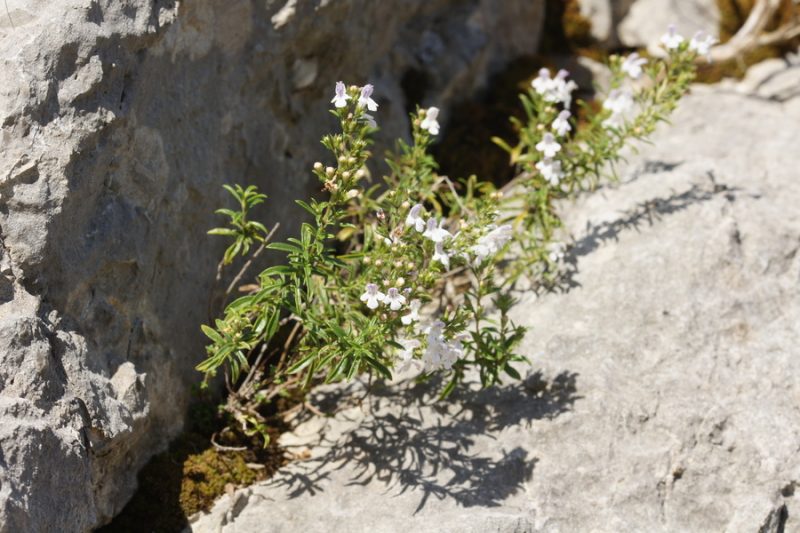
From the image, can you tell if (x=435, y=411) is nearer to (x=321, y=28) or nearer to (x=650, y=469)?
(x=650, y=469)

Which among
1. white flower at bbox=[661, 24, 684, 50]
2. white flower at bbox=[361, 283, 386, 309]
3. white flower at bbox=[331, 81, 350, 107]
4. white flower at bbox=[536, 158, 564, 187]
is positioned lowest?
white flower at bbox=[536, 158, 564, 187]

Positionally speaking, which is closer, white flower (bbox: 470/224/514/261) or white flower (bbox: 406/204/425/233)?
white flower (bbox: 406/204/425/233)

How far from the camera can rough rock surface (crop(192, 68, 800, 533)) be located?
14.4 ft

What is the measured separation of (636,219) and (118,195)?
3166 millimetres

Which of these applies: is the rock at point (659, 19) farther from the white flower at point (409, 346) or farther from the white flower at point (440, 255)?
the white flower at point (409, 346)

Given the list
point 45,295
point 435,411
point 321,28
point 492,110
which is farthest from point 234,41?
point 492,110

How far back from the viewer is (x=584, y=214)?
19.1 ft

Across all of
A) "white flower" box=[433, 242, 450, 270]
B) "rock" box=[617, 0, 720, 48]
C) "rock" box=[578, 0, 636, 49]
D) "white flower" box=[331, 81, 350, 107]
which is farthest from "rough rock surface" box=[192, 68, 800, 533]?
"rock" box=[617, 0, 720, 48]

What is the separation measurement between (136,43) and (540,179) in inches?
96.6

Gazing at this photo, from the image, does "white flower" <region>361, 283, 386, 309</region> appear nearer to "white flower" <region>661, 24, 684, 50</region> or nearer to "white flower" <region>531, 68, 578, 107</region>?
"white flower" <region>531, 68, 578, 107</region>

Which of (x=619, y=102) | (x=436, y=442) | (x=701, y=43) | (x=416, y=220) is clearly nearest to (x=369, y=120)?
(x=416, y=220)

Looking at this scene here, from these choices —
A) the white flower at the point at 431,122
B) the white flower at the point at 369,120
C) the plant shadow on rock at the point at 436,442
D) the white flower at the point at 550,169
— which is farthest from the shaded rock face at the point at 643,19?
the white flower at the point at 369,120

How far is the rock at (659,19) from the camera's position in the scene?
27.7ft

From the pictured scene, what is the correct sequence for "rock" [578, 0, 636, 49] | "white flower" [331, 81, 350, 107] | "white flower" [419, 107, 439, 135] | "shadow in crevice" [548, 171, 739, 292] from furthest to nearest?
"rock" [578, 0, 636, 49] → "shadow in crevice" [548, 171, 739, 292] → "white flower" [419, 107, 439, 135] → "white flower" [331, 81, 350, 107]
